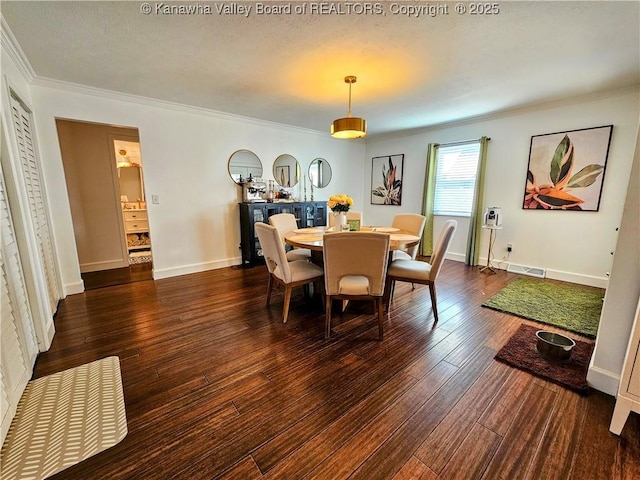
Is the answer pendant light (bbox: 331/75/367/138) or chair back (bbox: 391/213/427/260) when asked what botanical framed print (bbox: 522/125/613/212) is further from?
pendant light (bbox: 331/75/367/138)

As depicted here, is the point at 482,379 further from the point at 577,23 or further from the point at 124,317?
the point at 124,317

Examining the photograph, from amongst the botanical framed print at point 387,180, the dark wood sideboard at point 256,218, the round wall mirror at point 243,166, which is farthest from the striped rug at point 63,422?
the botanical framed print at point 387,180

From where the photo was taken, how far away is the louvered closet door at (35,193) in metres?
2.27

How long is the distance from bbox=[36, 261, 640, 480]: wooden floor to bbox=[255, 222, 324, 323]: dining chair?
36cm

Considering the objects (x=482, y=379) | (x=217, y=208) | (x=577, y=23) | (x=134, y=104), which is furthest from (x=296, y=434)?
(x=134, y=104)

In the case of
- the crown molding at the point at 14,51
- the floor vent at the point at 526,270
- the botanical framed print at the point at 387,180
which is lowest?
the floor vent at the point at 526,270

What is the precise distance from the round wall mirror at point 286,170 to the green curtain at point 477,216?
307cm

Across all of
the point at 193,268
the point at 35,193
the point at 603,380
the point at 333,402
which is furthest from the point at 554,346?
the point at 35,193

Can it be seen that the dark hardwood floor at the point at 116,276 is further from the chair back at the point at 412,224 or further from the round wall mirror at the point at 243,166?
the chair back at the point at 412,224

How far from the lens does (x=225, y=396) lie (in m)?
1.57

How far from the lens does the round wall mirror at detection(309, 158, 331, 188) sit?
5281mm

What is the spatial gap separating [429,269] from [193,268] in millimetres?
3350

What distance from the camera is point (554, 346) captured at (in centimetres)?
187

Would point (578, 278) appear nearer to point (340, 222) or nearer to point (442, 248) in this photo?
point (442, 248)
